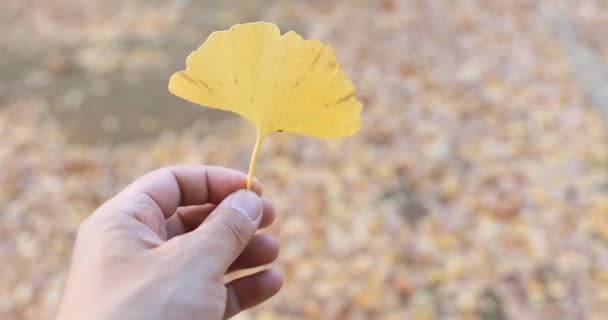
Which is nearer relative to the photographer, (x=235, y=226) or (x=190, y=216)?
(x=235, y=226)

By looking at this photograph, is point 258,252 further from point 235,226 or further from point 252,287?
point 235,226

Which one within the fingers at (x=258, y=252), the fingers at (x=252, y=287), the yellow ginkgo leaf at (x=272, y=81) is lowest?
the fingers at (x=252, y=287)

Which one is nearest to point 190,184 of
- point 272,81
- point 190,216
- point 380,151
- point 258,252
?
point 190,216

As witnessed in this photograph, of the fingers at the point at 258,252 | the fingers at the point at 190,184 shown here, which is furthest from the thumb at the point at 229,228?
the fingers at the point at 258,252

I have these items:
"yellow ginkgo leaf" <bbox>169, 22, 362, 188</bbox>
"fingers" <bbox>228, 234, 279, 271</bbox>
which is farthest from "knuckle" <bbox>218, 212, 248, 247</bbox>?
"fingers" <bbox>228, 234, 279, 271</bbox>

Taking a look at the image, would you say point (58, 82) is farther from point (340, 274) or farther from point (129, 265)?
point (129, 265)

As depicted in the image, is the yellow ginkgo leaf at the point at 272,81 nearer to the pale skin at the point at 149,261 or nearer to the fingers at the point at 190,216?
the pale skin at the point at 149,261

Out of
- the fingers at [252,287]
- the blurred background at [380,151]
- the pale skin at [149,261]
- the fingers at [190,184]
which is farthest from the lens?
the blurred background at [380,151]

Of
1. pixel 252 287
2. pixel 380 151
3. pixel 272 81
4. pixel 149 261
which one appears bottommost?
pixel 252 287
